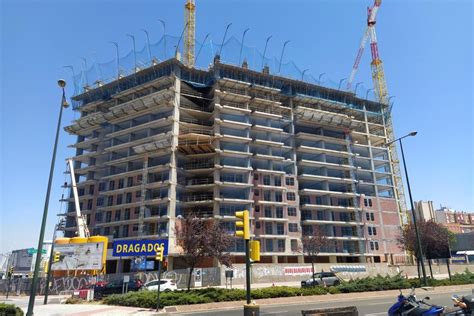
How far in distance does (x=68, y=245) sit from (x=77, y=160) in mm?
36666

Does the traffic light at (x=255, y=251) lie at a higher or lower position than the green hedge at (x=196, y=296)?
higher

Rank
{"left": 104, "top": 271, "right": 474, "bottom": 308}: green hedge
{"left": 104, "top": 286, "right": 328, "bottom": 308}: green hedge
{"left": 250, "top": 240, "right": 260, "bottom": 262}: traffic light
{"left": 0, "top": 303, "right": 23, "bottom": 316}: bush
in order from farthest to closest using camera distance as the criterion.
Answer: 1. {"left": 104, "top": 271, "right": 474, "bottom": 308}: green hedge
2. {"left": 104, "top": 286, "right": 328, "bottom": 308}: green hedge
3. {"left": 0, "top": 303, "right": 23, "bottom": 316}: bush
4. {"left": 250, "top": 240, "right": 260, "bottom": 262}: traffic light

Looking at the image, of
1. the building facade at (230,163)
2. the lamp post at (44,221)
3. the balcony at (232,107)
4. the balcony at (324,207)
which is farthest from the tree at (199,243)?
the balcony at (324,207)

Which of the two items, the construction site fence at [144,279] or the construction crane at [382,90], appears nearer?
the construction site fence at [144,279]

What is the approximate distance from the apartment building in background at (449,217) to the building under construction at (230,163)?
6023 cm

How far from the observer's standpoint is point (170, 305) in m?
22.3

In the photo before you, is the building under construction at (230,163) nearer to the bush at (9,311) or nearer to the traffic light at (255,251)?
the bush at (9,311)

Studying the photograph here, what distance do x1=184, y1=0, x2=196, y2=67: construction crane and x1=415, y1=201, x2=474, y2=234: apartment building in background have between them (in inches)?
3941

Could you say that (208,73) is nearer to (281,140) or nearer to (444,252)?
(281,140)

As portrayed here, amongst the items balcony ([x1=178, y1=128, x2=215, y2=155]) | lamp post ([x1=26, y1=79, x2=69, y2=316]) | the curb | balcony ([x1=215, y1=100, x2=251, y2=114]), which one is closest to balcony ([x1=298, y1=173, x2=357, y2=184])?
balcony ([x1=215, y1=100, x2=251, y2=114])

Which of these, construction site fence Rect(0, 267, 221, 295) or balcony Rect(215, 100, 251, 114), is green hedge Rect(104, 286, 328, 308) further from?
balcony Rect(215, 100, 251, 114)

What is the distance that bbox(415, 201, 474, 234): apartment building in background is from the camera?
132375 mm

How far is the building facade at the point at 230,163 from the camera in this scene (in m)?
62.5

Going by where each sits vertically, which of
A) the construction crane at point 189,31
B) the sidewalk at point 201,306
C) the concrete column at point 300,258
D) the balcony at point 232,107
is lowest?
the sidewalk at point 201,306
